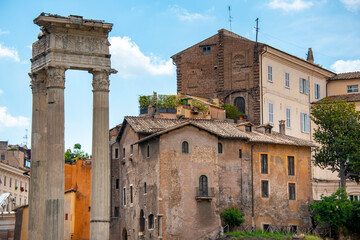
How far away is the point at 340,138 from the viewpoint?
2618 inches

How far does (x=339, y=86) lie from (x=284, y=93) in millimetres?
9834

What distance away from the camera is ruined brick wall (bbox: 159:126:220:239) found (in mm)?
56344

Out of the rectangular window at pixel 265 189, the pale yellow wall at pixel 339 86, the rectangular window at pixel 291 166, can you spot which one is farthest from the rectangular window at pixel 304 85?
the rectangular window at pixel 265 189

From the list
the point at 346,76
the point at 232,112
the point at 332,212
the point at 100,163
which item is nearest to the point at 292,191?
the point at 332,212

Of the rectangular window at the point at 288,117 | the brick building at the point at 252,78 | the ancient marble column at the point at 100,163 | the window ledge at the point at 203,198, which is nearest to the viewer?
the ancient marble column at the point at 100,163

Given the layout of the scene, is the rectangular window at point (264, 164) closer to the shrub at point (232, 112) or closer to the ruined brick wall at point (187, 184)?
the ruined brick wall at point (187, 184)

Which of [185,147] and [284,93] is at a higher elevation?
[284,93]

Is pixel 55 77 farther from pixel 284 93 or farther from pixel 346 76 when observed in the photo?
pixel 346 76

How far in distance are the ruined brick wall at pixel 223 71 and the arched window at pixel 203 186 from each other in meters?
14.5

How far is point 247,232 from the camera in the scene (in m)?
58.2

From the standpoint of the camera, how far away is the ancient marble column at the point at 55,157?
3678 cm

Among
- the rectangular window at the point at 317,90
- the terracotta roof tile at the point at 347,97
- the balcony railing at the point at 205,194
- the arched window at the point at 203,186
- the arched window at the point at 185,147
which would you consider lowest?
the balcony railing at the point at 205,194

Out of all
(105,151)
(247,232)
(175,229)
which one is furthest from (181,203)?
(105,151)

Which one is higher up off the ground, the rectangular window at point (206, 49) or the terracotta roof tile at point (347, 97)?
the rectangular window at point (206, 49)
